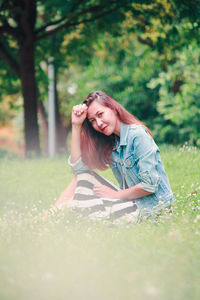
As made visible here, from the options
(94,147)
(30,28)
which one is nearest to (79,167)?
(94,147)

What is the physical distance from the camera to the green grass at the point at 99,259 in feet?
8.08

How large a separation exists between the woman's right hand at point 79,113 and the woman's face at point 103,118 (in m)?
0.09

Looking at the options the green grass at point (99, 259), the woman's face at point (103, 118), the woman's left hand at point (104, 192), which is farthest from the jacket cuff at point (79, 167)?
the green grass at point (99, 259)

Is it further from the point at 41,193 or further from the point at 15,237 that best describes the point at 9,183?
the point at 15,237

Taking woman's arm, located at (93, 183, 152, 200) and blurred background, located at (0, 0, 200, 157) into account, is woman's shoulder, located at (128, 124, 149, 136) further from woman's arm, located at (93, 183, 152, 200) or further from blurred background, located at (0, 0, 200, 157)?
blurred background, located at (0, 0, 200, 157)

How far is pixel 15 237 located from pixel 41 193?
13.3 ft

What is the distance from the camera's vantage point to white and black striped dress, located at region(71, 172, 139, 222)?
426 centimetres

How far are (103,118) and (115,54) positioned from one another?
49.5 feet

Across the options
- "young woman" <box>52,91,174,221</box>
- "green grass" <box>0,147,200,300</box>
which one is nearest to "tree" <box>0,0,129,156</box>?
"young woman" <box>52,91,174,221</box>

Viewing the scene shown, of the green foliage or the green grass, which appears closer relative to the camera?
the green grass

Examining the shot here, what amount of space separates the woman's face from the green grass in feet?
3.46

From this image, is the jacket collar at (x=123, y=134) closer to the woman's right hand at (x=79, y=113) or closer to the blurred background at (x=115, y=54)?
the woman's right hand at (x=79, y=113)

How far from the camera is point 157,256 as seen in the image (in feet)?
9.73

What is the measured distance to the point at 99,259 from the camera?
287cm
